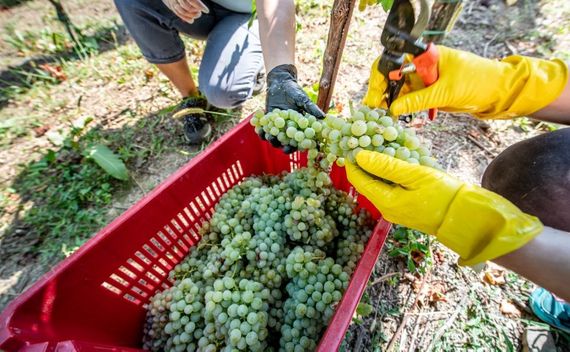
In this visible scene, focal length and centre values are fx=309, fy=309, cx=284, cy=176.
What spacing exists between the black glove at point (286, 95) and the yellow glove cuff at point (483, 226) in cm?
63

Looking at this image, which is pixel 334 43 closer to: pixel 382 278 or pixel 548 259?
pixel 548 259

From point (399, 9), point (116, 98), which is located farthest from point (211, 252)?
point (116, 98)

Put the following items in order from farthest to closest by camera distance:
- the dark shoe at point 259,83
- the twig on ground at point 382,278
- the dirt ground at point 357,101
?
the dark shoe at point 259,83 → the twig on ground at point 382,278 → the dirt ground at point 357,101

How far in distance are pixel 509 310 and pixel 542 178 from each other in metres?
0.76

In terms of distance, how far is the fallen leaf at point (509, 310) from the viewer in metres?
1.63

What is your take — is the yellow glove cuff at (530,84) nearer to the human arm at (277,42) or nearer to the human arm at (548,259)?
the human arm at (548,259)

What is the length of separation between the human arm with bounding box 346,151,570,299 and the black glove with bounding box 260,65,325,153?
0.40m

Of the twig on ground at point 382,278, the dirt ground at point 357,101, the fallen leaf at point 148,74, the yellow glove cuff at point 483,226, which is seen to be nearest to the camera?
the yellow glove cuff at point 483,226

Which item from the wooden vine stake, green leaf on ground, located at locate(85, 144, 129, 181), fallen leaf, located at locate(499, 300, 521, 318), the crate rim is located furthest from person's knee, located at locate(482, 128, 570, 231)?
green leaf on ground, located at locate(85, 144, 129, 181)

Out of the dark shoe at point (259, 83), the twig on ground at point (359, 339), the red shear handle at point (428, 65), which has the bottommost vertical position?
the twig on ground at point (359, 339)

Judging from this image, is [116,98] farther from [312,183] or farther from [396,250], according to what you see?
[396,250]

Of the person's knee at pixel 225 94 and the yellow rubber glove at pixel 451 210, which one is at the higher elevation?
the yellow rubber glove at pixel 451 210

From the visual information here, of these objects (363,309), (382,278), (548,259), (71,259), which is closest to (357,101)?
(382,278)

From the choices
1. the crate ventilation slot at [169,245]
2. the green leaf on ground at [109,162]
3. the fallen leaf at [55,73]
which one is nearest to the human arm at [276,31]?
the crate ventilation slot at [169,245]
